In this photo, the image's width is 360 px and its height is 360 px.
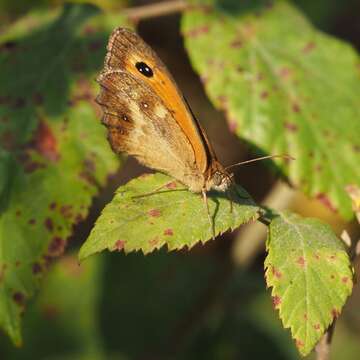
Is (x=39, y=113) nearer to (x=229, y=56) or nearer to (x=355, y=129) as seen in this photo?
(x=229, y=56)

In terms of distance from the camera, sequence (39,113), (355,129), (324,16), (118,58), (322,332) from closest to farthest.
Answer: (322,332), (118,58), (39,113), (355,129), (324,16)

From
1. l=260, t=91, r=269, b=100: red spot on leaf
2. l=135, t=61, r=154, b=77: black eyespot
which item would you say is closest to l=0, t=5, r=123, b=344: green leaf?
l=135, t=61, r=154, b=77: black eyespot

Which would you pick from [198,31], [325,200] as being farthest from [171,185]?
[198,31]

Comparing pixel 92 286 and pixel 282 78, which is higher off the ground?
pixel 282 78

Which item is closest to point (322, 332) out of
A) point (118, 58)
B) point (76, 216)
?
point (76, 216)

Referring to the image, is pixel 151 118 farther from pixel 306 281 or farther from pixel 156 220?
pixel 306 281

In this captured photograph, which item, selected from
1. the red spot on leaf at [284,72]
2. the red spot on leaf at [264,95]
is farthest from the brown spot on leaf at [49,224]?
the red spot on leaf at [284,72]
